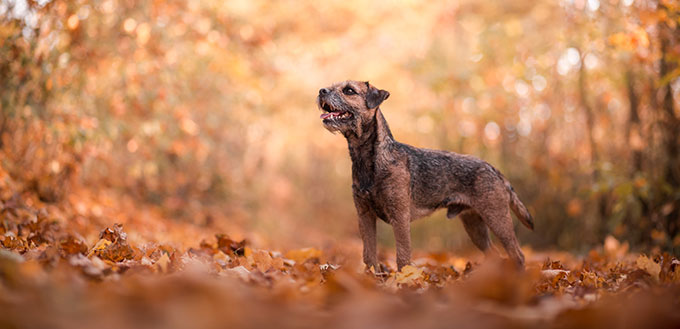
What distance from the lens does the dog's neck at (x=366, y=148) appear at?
4555 mm

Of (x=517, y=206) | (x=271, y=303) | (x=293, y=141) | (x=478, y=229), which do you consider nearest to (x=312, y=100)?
(x=293, y=141)

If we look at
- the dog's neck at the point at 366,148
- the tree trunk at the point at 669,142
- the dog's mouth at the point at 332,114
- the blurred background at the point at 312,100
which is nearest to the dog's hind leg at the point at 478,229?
the dog's neck at the point at 366,148

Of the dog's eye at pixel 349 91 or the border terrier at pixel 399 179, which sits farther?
the dog's eye at pixel 349 91

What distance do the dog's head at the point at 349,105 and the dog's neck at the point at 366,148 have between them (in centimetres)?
5

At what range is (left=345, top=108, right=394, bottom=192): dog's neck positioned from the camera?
4555 mm

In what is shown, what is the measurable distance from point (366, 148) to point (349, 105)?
413 millimetres

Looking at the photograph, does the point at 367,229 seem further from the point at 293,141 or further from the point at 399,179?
the point at 293,141

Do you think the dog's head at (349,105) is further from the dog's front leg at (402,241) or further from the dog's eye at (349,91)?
the dog's front leg at (402,241)

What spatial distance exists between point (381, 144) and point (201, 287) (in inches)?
119

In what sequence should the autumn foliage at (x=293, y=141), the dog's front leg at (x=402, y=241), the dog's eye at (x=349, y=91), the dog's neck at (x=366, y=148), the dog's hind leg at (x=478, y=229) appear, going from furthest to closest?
the dog's hind leg at (x=478, y=229) → the dog's eye at (x=349, y=91) → the dog's neck at (x=366, y=148) → the dog's front leg at (x=402, y=241) → the autumn foliage at (x=293, y=141)

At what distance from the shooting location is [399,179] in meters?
4.53

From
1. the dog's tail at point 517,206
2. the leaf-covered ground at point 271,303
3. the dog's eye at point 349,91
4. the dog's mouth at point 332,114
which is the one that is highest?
the dog's eye at point 349,91

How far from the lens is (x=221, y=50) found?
1116 cm

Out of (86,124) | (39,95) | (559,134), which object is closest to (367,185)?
(86,124)
